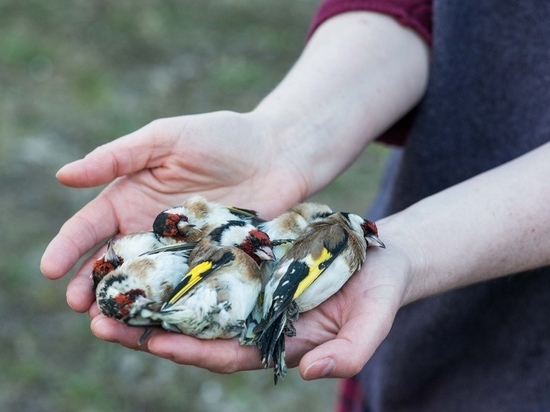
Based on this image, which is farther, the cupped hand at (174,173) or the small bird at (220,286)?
the cupped hand at (174,173)

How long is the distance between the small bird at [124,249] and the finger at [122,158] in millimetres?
247

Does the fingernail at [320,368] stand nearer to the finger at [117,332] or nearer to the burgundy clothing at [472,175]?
the finger at [117,332]

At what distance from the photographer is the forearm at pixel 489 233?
2674mm

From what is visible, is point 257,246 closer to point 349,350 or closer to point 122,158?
point 122,158

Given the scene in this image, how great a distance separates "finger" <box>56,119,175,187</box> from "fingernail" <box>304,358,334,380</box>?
120cm

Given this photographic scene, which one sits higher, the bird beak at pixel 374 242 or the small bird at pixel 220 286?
the bird beak at pixel 374 242

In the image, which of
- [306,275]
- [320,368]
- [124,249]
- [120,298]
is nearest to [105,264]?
[124,249]

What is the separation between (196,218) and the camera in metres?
3.03

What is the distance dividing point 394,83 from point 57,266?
1.67 m

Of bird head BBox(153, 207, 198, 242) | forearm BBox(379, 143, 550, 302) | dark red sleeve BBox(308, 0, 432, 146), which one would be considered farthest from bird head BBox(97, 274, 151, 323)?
dark red sleeve BBox(308, 0, 432, 146)

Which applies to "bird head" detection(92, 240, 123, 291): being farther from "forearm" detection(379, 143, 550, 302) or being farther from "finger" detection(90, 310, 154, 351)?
"forearm" detection(379, 143, 550, 302)

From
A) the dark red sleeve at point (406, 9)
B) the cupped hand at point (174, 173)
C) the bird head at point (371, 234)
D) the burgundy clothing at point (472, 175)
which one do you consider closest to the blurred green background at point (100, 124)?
the burgundy clothing at point (472, 175)

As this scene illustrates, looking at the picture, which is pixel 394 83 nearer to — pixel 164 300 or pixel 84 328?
pixel 164 300

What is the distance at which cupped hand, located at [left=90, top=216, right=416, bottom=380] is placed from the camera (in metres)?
2.22
